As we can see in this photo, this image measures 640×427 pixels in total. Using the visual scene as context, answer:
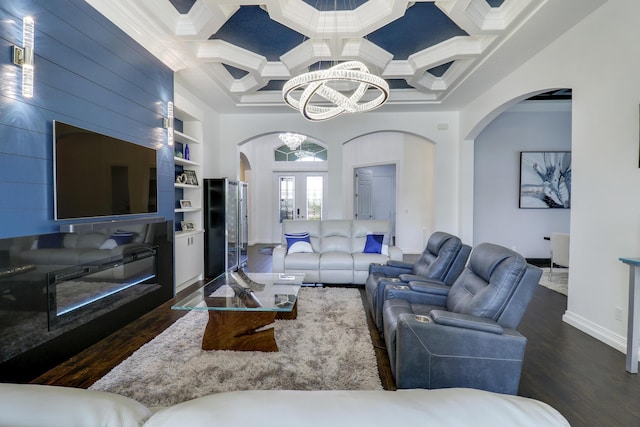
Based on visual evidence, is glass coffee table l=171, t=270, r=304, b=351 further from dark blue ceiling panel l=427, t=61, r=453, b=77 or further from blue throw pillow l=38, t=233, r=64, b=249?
dark blue ceiling panel l=427, t=61, r=453, b=77

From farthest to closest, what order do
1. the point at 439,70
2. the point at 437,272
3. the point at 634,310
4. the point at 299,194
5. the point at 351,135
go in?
the point at 299,194, the point at 351,135, the point at 439,70, the point at 437,272, the point at 634,310

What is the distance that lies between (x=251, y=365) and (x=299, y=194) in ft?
24.5

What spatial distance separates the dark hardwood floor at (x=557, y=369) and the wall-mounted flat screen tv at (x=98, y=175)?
1.17 m

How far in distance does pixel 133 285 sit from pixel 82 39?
7.70 feet

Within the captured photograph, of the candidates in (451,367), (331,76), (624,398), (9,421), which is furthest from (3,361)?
(624,398)

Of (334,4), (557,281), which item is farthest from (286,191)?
(557,281)

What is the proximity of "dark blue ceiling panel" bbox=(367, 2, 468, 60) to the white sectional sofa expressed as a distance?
263cm

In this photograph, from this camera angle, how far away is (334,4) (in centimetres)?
308

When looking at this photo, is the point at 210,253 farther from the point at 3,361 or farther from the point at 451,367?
the point at 451,367

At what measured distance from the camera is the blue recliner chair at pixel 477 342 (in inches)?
71.4

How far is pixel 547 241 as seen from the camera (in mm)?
6262

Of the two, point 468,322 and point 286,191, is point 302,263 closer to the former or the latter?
point 468,322

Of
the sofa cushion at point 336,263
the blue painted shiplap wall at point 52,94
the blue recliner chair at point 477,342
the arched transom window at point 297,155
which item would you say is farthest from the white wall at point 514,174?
the blue painted shiplap wall at point 52,94

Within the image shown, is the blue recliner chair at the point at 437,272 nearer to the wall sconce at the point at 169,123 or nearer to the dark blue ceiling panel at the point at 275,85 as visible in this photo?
the wall sconce at the point at 169,123
